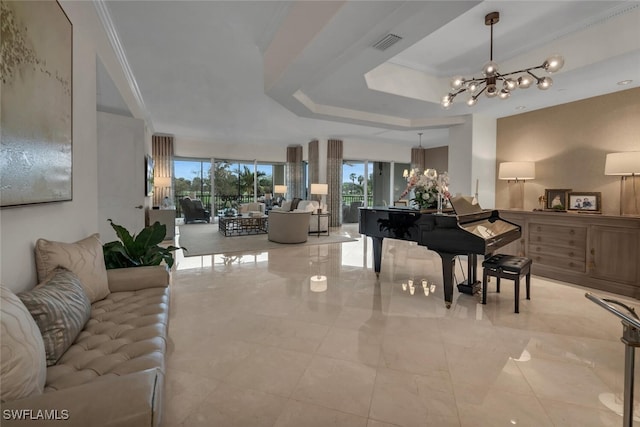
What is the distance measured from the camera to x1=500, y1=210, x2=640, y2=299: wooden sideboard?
3.63 m

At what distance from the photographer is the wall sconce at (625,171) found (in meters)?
3.73

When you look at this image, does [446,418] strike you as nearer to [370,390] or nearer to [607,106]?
[370,390]

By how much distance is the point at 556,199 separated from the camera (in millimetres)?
4602

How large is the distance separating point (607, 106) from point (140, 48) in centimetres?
635

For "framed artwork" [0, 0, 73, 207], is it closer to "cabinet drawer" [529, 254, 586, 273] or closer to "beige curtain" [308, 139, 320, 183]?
"cabinet drawer" [529, 254, 586, 273]

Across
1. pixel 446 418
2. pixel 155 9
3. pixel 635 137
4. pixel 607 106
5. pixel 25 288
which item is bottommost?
pixel 446 418

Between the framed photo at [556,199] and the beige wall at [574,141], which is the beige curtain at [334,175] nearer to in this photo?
the beige wall at [574,141]

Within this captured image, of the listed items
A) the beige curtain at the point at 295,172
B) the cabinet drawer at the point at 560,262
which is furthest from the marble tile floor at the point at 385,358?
the beige curtain at the point at 295,172

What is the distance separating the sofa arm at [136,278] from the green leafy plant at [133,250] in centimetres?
Result: 42

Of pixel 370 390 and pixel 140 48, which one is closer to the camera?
pixel 370 390

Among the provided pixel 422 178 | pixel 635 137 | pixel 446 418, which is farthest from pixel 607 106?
pixel 446 418

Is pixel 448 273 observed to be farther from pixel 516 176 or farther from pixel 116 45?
pixel 116 45

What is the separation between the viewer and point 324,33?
2.82 m

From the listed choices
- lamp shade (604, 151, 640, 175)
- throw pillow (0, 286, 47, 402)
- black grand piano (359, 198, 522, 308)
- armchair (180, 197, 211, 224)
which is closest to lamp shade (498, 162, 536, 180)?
lamp shade (604, 151, 640, 175)
